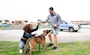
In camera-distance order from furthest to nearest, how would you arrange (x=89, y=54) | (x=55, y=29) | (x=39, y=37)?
1. (x=55, y=29)
2. (x=39, y=37)
3. (x=89, y=54)

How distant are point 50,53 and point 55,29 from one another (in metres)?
1.53

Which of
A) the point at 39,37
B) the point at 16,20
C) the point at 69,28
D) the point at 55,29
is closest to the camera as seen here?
the point at 39,37

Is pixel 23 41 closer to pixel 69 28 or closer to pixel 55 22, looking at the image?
pixel 55 22

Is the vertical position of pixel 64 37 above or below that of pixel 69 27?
above

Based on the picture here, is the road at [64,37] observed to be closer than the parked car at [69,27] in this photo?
Yes

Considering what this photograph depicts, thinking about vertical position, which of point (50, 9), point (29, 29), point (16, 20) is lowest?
point (16, 20)

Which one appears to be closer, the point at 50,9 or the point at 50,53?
the point at 50,53

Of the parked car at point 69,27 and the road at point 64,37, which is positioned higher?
the road at point 64,37

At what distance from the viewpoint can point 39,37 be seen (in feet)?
35.0

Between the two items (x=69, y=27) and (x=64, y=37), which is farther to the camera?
(x=69, y=27)

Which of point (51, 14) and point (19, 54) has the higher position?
point (51, 14)

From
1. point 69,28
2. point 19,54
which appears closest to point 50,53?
point 19,54

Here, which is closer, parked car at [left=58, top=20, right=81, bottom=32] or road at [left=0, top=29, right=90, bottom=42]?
road at [left=0, top=29, right=90, bottom=42]

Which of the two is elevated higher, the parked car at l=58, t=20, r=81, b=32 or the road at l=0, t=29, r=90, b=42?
the road at l=0, t=29, r=90, b=42
